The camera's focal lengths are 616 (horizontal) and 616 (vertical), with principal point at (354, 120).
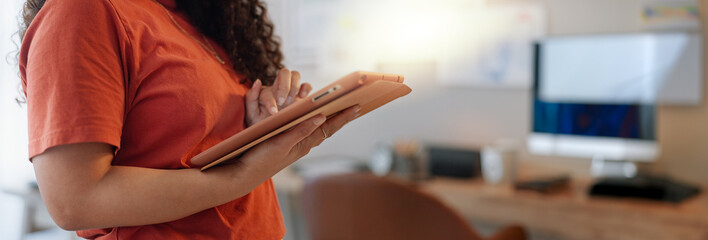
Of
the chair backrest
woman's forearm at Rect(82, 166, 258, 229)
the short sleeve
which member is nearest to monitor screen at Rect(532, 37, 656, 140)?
the chair backrest

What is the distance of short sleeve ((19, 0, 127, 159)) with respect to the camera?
65 cm

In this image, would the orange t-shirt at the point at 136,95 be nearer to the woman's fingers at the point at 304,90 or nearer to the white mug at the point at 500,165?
the woman's fingers at the point at 304,90

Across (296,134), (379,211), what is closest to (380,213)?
(379,211)

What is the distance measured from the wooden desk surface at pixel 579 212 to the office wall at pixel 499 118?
27cm

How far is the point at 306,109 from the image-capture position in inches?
28.0

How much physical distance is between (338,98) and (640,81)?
199cm

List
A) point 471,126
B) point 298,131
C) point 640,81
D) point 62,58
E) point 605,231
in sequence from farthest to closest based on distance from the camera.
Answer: point 471,126, point 640,81, point 605,231, point 298,131, point 62,58

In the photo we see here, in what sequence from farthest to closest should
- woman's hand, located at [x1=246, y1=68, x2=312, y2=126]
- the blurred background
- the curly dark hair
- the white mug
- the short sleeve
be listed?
the white mug, the blurred background, the curly dark hair, woman's hand, located at [x1=246, y1=68, x2=312, y2=126], the short sleeve

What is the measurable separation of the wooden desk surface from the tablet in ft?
4.96

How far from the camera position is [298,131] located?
0.77 meters

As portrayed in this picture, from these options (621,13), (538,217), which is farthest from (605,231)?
(621,13)

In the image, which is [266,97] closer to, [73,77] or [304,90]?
→ [304,90]

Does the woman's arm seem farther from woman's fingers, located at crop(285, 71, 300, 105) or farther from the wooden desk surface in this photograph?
the wooden desk surface

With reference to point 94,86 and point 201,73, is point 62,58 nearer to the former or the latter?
point 94,86
